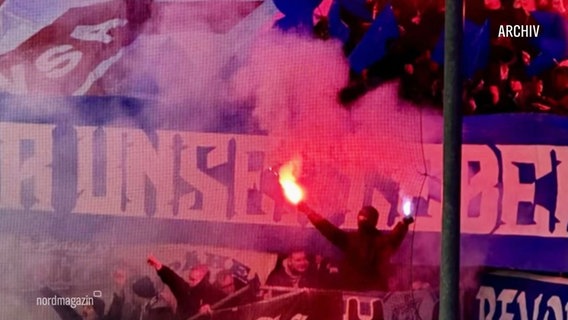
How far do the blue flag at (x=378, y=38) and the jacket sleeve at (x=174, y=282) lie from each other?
2040 mm

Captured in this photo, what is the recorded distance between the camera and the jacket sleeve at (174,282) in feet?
20.0

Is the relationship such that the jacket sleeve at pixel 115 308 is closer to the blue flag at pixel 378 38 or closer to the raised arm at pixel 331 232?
the raised arm at pixel 331 232

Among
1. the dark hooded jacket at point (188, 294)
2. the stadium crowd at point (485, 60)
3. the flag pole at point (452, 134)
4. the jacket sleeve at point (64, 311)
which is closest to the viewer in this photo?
the flag pole at point (452, 134)

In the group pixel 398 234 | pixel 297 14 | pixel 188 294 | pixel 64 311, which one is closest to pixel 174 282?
pixel 188 294

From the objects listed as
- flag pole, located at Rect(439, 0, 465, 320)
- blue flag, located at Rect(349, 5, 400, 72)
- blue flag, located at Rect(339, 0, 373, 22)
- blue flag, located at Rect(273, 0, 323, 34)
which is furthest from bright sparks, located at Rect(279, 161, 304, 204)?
flag pole, located at Rect(439, 0, 465, 320)

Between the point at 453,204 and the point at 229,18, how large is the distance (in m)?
2.71

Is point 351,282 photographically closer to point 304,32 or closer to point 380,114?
point 380,114

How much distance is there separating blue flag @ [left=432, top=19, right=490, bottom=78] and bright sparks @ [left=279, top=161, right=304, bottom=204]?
1.33 m

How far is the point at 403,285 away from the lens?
5.96 metres

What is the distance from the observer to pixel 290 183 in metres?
6.03

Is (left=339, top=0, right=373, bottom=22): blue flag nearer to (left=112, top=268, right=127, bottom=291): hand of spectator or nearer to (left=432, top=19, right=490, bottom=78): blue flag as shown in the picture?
(left=432, top=19, right=490, bottom=78): blue flag

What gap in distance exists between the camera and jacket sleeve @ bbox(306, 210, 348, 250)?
19.6ft

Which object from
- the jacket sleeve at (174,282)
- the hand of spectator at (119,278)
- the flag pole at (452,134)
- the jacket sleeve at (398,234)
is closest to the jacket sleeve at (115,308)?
the hand of spectator at (119,278)

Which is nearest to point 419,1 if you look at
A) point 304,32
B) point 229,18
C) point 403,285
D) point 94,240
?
point 304,32
